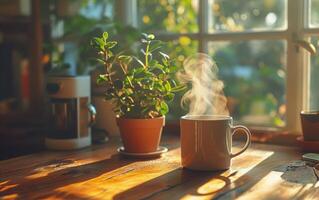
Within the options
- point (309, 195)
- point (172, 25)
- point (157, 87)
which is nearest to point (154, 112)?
point (157, 87)

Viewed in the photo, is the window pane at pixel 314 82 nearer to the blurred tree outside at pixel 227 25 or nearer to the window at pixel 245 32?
the window at pixel 245 32

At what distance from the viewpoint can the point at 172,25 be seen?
2074mm

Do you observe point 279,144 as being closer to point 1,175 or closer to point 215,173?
point 215,173

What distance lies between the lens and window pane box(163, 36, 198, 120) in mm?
1935

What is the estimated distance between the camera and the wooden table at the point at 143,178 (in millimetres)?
992

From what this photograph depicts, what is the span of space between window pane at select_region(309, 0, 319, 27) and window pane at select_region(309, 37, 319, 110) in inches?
2.1

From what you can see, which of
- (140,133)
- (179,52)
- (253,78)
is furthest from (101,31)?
(253,78)

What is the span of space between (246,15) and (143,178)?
136 centimetres

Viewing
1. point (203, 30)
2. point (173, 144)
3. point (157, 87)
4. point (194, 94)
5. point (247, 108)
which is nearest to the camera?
point (157, 87)

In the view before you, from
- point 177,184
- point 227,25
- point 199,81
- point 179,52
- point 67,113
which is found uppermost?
point 227,25

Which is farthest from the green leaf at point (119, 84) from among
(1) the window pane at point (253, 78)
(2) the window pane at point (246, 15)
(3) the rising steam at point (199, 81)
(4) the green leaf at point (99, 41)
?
(1) the window pane at point (253, 78)

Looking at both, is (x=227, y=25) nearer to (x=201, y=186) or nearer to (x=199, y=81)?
(x=199, y=81)

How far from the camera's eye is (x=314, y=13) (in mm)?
1695

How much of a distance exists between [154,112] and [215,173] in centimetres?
31
